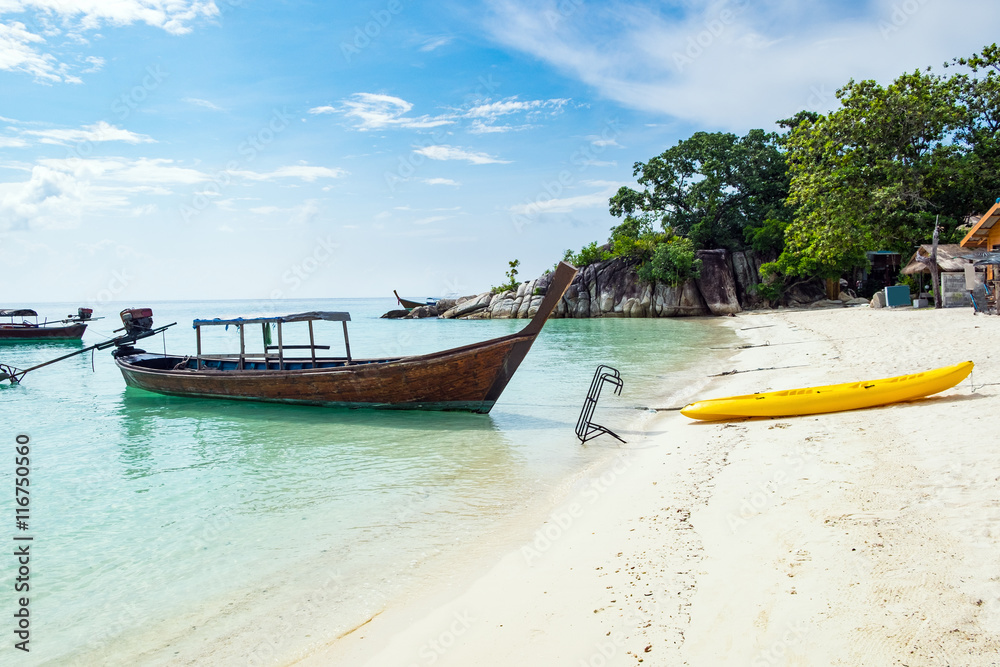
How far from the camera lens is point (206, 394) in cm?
1509

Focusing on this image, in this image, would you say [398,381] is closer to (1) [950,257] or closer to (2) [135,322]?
(2) [135,322]

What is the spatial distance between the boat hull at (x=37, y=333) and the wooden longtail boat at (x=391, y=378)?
3355 centimetres

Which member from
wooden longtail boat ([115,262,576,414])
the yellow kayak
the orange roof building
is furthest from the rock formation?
the yellow kayak

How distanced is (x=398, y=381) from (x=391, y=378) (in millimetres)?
169

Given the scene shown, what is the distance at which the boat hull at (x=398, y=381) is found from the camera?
1150 cm

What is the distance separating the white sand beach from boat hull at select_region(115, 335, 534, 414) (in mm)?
4538

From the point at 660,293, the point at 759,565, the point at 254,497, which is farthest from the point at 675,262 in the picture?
the point at 759,565

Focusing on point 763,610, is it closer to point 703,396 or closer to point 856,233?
point 703,396

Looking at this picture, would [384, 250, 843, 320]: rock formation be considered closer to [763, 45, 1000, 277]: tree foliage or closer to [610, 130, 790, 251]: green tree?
[610, 130, 790, 251]: green tree

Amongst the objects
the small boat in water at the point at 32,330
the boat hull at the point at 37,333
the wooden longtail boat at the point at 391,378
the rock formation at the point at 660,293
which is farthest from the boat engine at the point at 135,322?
the boat hull at the point at 37,333

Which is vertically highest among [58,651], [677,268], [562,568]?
[677,268]

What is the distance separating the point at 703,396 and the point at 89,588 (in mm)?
10665

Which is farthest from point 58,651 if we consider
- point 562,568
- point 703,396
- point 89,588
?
point 703,396

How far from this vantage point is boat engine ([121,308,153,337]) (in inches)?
743
